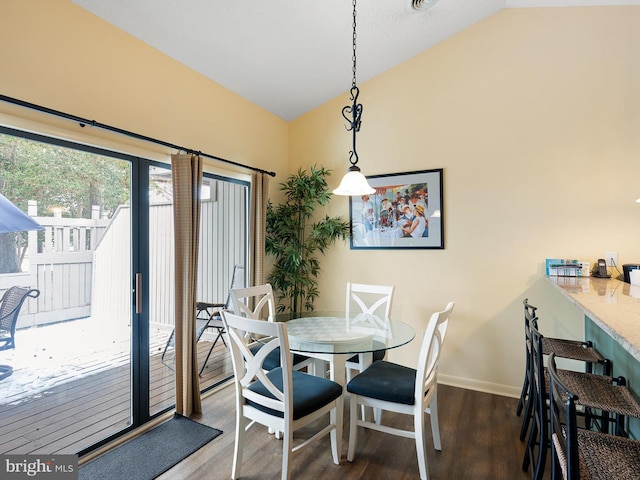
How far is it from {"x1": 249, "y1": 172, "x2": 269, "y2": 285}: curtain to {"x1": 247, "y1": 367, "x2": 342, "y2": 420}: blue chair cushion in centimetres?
146

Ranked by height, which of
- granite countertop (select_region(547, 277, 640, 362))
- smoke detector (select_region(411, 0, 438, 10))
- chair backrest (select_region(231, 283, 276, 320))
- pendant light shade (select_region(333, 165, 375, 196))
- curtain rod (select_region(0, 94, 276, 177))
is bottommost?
chair backrest (select_region(231, 283, 276, 320))

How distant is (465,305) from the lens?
3.31m

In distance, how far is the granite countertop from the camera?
47.5 inches

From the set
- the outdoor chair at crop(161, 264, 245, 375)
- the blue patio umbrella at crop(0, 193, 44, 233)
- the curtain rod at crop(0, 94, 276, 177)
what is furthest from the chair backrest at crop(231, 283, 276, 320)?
the blue patio umbrella at crop(0, 193, 44, 233)

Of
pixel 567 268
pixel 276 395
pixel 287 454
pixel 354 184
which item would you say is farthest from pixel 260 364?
pixel 567 268

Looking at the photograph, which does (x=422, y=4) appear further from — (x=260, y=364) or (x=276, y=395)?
(x=276, y=395)

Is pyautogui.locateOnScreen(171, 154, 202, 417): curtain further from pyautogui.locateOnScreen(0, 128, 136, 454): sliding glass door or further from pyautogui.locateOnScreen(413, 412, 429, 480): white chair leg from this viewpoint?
pyautogui.locateOnScreen(413, 412, 429, 480): white chair leg

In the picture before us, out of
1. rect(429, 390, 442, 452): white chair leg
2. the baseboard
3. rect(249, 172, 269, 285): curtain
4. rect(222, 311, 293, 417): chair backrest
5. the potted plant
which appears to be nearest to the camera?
rect(222, 311, 293, 417): chair backrest

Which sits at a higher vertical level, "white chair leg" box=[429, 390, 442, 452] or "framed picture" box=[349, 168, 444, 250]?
"framed picture" box=[349, 168, 444, 250]

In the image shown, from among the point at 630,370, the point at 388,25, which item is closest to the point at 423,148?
the point at 388,25

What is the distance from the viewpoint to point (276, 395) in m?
1.88

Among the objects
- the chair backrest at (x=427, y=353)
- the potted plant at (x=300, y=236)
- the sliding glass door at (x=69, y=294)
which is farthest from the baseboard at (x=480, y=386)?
the sliding glass door at (x=69, y=294)

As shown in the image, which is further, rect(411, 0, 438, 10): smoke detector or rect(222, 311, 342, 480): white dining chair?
rect(411, 0, 438, 10): smoke detector

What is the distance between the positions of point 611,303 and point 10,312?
3322mm
